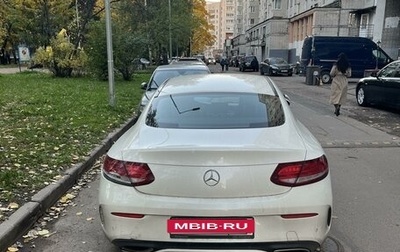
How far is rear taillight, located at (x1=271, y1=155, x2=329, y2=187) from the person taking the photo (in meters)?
2.61

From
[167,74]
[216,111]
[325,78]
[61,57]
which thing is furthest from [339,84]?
[61,57]

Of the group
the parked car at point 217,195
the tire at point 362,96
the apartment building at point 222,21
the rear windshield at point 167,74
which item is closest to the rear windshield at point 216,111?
the parked car at point 217,195

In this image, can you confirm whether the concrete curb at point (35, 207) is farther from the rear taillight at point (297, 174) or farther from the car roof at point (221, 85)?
the rear taillight at point (297, 174)

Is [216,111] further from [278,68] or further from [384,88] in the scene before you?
[278,68]

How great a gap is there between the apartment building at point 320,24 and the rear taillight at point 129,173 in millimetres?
29965

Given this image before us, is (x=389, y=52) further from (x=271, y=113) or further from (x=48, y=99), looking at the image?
(x=271, y=113)

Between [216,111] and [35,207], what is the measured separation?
2.15 metres

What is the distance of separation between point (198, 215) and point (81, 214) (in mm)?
2133

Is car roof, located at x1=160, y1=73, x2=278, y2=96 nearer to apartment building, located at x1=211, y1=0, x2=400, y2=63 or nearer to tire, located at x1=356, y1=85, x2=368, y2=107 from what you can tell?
tire, located at x1=356, y1=85, x2=368, y2=107

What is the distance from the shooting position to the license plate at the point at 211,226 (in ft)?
8.41

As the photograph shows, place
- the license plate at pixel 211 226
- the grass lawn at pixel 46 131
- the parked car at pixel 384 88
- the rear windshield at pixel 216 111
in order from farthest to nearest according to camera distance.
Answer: the parked car at pixel 384 88
the grass lawn at pixel 46 131
the rear windshield at pixel 216 111
the license plate at pixel 211 226

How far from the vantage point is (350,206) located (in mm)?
4371

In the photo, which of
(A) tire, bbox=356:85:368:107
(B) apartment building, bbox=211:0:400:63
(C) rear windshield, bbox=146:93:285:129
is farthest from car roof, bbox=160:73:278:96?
(B) apartment building, bbox=211:0:400:63

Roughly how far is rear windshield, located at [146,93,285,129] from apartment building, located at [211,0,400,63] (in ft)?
94.0
